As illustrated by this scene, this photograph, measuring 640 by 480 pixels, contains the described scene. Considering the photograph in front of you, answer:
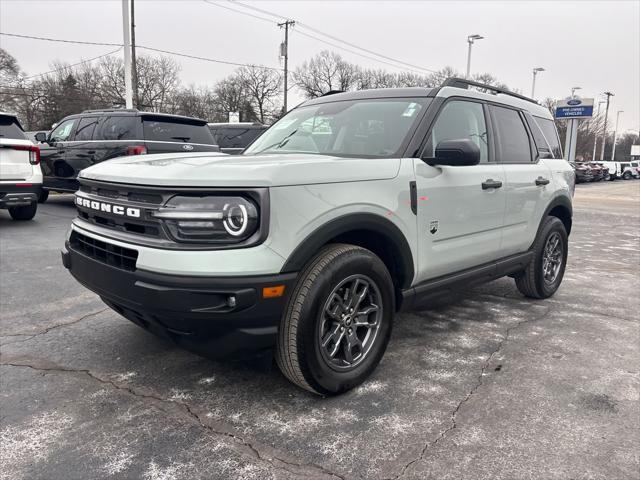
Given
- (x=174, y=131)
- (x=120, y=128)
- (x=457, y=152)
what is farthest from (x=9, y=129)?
(x=457, y=152)

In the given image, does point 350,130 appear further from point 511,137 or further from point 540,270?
point 540,270

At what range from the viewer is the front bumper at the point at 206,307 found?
2.34 meters

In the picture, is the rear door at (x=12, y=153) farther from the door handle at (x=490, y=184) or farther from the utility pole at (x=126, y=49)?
the utility pole at (x=126, y=49)

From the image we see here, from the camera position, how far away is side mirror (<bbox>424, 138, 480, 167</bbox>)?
3.11m

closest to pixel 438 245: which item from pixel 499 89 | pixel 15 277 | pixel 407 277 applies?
pixel 407 277

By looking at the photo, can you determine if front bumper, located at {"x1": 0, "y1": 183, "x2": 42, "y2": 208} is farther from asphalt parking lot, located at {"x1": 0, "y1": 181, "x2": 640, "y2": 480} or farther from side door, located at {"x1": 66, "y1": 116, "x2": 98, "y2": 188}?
asphalt parking lot, located at {"x1": 0, "y1": 181, "x2": 640, "y2": 480}

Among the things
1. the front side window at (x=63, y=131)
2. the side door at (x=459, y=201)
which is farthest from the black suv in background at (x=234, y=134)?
the side door at (x=459, y=201)

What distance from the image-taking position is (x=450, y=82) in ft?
12.5

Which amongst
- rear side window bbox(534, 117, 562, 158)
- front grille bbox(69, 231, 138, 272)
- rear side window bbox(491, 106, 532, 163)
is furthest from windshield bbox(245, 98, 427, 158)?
rear side window bbox(534, 117, 562, 158)

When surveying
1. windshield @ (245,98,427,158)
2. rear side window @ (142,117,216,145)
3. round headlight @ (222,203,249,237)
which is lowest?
round headlight @ (222,203,249,237)

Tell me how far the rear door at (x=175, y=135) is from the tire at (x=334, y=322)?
671 centimetres

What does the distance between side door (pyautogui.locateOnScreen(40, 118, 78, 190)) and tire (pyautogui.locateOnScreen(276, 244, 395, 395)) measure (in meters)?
8.28

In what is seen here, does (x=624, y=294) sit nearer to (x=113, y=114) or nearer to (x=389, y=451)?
(x=389, y=451)

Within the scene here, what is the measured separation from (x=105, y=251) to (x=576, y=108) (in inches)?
1338
